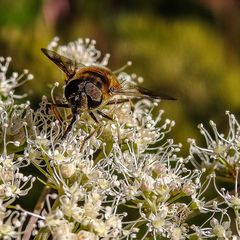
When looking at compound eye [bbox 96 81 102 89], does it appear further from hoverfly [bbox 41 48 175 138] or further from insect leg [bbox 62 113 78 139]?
insect leg [bbox 62 113 78 139]

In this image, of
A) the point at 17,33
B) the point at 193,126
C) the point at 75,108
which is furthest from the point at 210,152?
the point at 17,33

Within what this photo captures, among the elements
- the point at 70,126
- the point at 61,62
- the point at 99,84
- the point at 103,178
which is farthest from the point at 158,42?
the point at 103,178

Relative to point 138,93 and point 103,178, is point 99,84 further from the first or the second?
point 103,178

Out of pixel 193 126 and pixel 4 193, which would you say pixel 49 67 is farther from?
pixel 4 193

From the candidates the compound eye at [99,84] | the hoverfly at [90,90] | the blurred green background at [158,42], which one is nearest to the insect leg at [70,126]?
the hoverfly at [90,90]

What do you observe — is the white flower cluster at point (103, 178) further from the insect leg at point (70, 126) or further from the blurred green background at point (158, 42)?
the blurred green background at point (158, 42)
